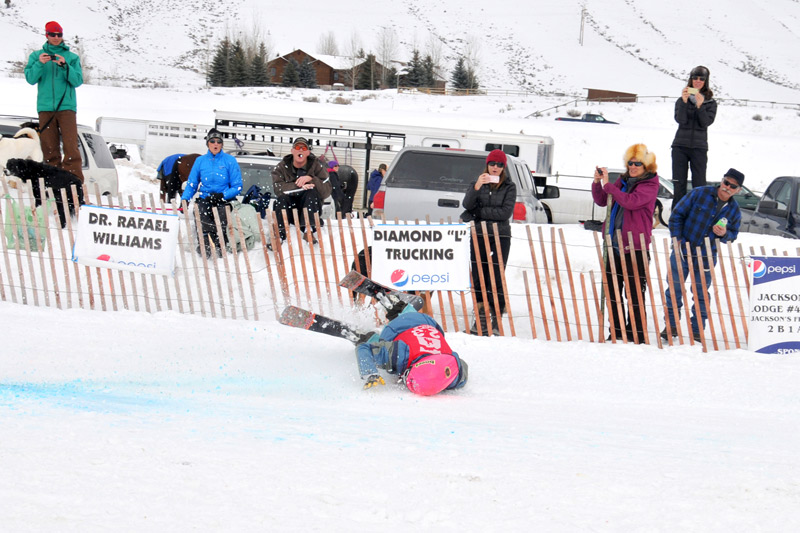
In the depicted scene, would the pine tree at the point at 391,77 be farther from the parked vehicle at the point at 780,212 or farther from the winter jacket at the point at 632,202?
the winter jacket at the point at 632,202

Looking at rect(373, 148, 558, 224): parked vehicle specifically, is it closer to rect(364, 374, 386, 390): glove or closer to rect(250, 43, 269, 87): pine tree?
rect(364, 374, 386, 390): glove

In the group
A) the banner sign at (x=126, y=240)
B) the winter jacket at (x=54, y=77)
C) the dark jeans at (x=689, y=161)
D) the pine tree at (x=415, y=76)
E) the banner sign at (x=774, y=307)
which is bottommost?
the banner sign at (x=774, y=307)

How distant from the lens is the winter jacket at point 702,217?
22.5ft

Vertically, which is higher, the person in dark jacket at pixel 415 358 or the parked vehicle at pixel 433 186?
the parked vehicle at pixel 433 186

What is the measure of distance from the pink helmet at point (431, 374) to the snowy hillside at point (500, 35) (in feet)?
238

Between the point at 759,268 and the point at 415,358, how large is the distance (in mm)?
3580

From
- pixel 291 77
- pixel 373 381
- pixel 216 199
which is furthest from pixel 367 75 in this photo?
pixel 373 381

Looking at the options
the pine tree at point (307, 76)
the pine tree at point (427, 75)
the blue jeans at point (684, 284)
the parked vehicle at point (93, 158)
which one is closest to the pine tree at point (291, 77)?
the pine tree at point (307, 76)

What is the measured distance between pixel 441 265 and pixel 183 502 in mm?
4374

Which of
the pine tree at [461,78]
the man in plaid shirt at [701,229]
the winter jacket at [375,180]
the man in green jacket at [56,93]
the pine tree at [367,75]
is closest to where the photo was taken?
the man in plaid shirt at [701,229]

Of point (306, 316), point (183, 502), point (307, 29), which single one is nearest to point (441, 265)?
point (306, 316)

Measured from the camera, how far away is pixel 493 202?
7.18 meters

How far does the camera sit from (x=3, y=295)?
292 inches

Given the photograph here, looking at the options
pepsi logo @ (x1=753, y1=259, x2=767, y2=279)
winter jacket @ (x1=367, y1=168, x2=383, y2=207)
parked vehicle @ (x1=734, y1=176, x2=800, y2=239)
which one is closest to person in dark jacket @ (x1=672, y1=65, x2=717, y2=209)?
parked vehicle @ (x1=734, y1=176, x2=800, y2=239)
